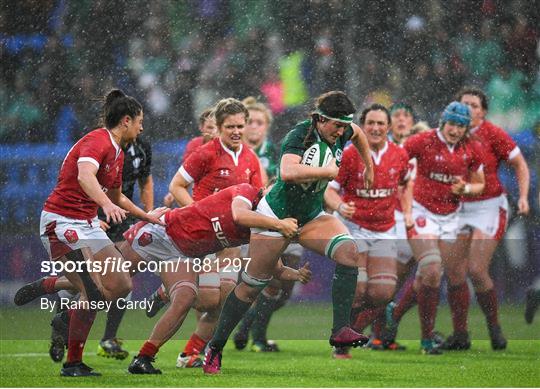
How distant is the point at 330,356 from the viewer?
775 centimetres

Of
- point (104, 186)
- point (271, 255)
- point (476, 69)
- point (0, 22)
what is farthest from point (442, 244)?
point (0, 22)

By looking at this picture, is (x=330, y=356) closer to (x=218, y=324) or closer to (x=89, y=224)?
(x=218, y=324)

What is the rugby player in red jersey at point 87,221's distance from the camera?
20.1 feet

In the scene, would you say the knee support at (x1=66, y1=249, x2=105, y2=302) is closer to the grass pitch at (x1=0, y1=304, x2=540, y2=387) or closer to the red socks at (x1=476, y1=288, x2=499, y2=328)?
the grass pitch at (x1=0, y1=304, x2=540, y2=387)

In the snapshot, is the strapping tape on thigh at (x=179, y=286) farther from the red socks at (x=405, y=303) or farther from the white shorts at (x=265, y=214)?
the red socks at (x=405, y=303)

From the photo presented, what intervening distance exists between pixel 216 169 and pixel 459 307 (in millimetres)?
2044

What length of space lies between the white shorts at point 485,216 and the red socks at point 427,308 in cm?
59

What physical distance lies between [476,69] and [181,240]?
7637 mm

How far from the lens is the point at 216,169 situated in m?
7.27

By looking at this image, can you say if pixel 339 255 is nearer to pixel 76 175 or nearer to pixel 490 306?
pixel 76 175

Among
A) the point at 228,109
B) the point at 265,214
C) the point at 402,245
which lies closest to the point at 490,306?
the point at 402,245

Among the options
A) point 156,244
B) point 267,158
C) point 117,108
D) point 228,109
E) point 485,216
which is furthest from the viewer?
point 267,158

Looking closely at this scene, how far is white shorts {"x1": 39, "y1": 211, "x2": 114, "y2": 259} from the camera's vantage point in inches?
244

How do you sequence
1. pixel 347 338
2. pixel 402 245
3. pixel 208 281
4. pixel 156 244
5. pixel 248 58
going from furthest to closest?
1. pixel 248 58
2. pixel 402 245
3. pixel 208 281
4. pixel 156 244
5. pixel 347 338
